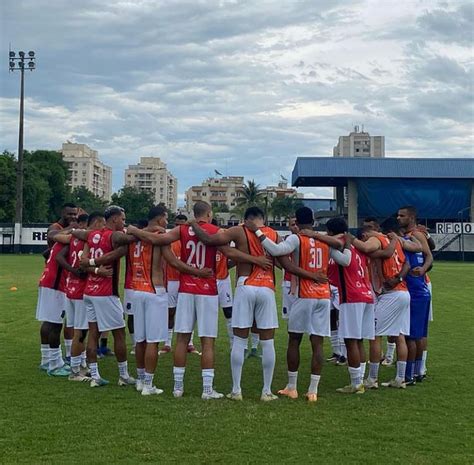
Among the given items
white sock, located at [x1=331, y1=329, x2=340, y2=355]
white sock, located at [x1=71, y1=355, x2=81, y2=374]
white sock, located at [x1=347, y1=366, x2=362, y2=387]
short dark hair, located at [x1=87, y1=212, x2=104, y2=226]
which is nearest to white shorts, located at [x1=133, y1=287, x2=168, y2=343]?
white sock, located at [x1=71, y1=355, x2=81, y2=374]

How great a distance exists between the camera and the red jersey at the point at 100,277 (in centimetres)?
841

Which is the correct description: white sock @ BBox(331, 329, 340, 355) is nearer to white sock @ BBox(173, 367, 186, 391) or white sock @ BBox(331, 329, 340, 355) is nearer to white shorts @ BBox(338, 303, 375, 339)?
white shorts @ BBox(338, 303, 375, 339)

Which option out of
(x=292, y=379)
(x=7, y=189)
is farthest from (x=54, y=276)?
(x=7, y=189)

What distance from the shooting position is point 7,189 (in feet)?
232

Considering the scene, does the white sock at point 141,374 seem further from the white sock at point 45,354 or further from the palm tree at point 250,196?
the palm tree at point 250,196

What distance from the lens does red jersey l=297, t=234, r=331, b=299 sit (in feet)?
25.9

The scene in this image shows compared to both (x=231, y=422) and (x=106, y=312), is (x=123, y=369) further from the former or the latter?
(x=231, y=422)

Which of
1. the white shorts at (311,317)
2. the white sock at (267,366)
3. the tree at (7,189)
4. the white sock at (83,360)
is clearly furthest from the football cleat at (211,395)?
the tree at (7,189)

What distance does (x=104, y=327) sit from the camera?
8.39 metres

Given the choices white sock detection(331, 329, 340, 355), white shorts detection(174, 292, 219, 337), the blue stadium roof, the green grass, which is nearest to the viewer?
the green grass

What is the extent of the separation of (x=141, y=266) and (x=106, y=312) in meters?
0.92

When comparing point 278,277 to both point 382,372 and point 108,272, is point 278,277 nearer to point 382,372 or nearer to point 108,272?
point 382,372

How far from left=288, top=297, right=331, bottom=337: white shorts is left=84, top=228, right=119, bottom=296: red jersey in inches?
105

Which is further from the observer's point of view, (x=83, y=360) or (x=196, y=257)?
(x=83, y=360)
